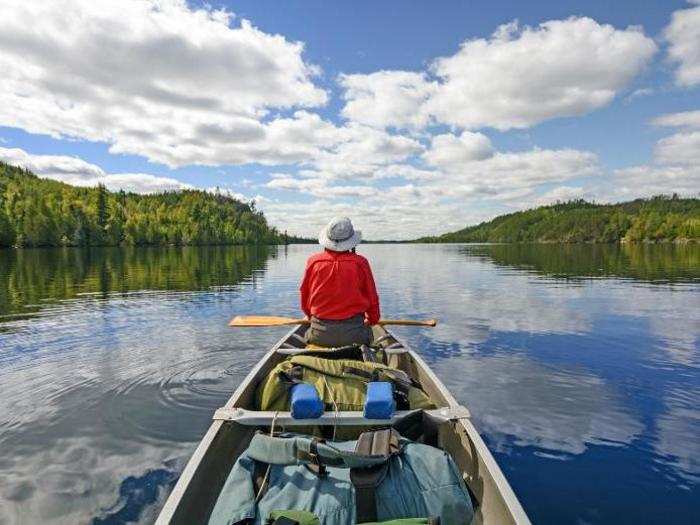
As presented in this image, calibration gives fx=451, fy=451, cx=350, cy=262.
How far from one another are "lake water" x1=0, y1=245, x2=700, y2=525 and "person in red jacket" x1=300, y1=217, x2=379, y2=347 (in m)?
2.98

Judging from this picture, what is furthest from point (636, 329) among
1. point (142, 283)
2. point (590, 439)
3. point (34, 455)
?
point (142, 283)

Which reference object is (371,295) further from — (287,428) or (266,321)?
(266,321)

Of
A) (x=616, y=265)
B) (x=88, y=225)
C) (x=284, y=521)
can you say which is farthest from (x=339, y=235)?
(x=88, y=225)

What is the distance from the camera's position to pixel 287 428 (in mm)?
5570

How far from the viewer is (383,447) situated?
4109 millimetres

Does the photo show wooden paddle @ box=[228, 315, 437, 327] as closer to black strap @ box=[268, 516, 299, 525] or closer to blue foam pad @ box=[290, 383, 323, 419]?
blue foam pad @ box=[290, 383, 323, 419]

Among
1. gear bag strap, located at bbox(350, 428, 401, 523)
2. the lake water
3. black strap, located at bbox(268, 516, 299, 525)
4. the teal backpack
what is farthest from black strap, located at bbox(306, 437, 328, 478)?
the lake water

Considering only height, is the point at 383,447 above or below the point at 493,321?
above

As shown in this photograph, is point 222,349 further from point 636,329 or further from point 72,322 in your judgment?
point 636,329

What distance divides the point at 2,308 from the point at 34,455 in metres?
17.8

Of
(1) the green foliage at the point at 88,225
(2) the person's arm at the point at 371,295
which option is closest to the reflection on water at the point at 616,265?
(2) the person's arm at the point at 371,295

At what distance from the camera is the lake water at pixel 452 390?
20.8 ft

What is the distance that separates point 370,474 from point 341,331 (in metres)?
4.29

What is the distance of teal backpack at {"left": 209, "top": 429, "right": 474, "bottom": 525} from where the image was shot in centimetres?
361
